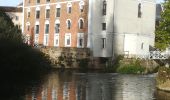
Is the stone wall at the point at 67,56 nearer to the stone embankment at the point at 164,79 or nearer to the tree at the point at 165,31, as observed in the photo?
the tree at the point at 165,31

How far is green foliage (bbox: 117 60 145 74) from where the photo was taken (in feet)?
250

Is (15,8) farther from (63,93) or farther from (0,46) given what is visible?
(63,93)

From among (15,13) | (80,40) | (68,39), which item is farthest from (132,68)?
(15,13)

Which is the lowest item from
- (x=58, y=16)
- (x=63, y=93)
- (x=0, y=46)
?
(x=63, y=93)

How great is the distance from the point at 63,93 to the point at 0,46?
32.6ft

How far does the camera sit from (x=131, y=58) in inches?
3103

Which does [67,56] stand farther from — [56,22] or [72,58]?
[56,22]

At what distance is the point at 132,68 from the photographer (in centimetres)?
7688

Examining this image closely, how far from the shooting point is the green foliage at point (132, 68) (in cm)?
7606

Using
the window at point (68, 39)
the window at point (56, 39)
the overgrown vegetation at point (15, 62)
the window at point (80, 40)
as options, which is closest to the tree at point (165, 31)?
the overgrown vegetation at point (15, 62)

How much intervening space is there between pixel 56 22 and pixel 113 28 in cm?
1261

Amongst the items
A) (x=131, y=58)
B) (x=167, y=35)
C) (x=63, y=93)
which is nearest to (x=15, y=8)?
(x=131, y=58)

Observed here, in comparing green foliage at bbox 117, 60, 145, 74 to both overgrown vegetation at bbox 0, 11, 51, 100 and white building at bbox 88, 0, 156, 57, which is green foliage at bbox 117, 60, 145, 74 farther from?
overgrown vegetation at bbox 0, 11, 51, 100

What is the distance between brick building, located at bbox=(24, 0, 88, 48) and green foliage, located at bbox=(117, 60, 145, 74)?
11.2 metres
